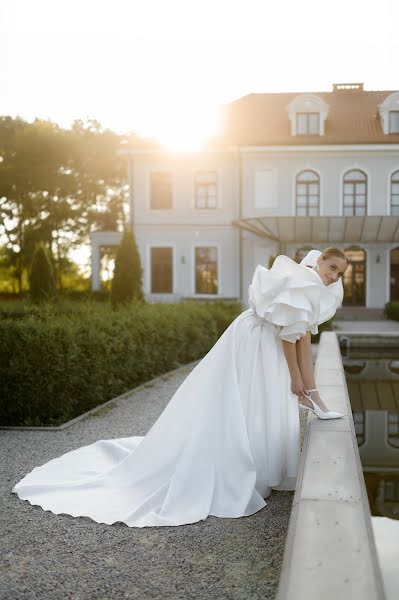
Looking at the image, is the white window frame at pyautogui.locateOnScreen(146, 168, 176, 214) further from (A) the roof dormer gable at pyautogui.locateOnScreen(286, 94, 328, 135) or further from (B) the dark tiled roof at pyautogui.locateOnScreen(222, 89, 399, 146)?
(A) the roof dormer gable at pyautogui.locateOnScreen(286, 94, 328, 135)

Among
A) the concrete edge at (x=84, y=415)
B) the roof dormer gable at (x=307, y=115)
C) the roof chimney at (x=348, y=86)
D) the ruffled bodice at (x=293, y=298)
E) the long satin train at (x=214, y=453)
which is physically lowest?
the concrete edge at (x=84, y=415)

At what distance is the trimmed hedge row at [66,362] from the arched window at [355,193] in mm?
18105

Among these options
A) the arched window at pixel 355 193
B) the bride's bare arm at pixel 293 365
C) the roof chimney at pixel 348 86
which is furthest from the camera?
the roof chimney at pixel 348 86

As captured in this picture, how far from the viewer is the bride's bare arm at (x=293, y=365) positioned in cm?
404

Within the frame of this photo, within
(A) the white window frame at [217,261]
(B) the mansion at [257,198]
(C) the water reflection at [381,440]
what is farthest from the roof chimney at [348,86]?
(C) the water reflection at [381,440]

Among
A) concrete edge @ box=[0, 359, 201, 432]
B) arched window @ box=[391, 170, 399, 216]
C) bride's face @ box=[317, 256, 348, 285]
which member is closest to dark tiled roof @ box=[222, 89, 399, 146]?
arched window @ box=[391, 170, 399, 216]

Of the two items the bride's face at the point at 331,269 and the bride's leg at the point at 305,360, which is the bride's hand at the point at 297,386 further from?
the bride's face at the point at 331,269

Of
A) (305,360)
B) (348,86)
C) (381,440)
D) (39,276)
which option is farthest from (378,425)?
(348,86)

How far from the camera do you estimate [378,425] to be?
22.5 ft

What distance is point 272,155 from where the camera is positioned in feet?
83.5

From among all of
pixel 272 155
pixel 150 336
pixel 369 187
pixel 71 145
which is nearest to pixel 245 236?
pixel 272 155

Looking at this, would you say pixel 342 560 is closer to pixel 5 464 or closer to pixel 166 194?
pixel 5 464

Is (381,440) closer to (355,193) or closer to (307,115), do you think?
(355,193)

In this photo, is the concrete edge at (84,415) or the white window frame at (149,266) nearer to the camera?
the concrete edge at (84,415)
